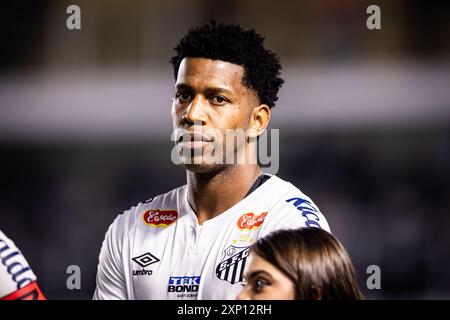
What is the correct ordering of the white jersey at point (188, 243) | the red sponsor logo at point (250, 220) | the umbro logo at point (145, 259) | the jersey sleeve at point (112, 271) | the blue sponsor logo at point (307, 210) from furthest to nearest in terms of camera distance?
the jersey sleeve at point (112, 271)
the umbro logo at point (145, 259)
the red sponsor logo at point (250, 220)
the white jersey at point (188, 243)
the blue sponsor logo at point (307, 210)

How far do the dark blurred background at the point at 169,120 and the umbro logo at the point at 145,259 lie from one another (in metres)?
5.51

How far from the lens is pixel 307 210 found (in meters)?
3.62

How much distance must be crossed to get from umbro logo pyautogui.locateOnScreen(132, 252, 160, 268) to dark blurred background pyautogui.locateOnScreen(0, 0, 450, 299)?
5.51 meters

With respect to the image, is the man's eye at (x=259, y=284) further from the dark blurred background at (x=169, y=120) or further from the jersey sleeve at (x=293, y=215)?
the dark blurred background at (x=169, y=120)

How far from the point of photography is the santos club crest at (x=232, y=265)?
11.5 ft

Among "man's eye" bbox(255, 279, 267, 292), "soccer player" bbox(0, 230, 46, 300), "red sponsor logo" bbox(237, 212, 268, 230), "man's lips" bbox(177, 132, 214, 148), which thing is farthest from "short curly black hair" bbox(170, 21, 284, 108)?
"soccer player" bbox(0, 230, 46, 300)

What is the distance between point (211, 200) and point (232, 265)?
48 cm

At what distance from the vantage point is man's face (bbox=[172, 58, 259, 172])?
3.64m

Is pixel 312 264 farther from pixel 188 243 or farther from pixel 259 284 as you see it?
pixel 188 243

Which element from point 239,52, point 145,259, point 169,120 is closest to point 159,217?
point 145,259

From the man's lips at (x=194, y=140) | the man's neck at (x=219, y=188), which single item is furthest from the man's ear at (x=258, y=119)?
the man's lips at (x=194, y=140)
